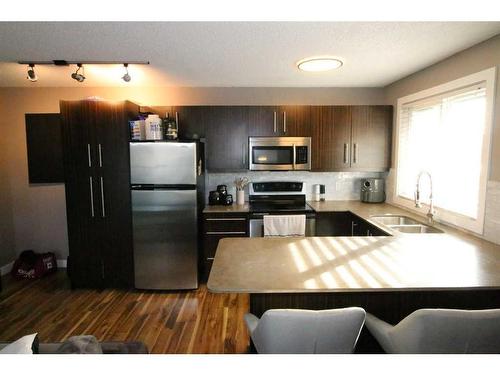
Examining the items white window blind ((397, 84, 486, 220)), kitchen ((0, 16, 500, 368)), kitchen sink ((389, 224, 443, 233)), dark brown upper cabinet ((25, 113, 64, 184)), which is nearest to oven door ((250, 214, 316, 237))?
kitchen ((0, 16, 500, 368))

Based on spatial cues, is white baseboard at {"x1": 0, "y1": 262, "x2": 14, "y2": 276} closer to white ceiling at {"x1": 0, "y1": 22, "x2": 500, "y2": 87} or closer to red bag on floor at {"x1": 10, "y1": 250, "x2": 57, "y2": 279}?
red bag on floor at {"x1": 10, "y1": 250, "x2": 57, "y2": 279}

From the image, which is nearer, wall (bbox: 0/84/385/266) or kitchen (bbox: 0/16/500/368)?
kitchen (bbox: 0/16/500/368)

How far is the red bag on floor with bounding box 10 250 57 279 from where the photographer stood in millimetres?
3291

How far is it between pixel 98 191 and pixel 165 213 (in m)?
0.75

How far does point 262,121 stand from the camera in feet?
10.7

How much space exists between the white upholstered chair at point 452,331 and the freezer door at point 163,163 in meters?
2.28

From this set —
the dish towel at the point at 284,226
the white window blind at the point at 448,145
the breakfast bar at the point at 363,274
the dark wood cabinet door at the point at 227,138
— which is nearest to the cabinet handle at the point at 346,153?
the white window blind at the point at 448,145

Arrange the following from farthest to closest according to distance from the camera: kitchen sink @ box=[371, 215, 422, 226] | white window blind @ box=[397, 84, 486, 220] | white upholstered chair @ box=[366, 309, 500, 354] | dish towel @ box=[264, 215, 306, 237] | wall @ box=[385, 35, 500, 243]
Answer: dish towel @ box=[264, 215, 306, 237], kitchen sink @ box=[371, 215, 422, 226], white window blind @ box=[397, 84, 486, 220], wall @ box=[385, 35, 500, 243], white upholstered chair @ box=[366, 309, 500, 354]

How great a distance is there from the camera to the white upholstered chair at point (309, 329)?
103 cm

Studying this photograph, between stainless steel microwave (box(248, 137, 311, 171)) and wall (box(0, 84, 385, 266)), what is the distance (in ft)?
1.94

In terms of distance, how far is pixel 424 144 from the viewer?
2.75m

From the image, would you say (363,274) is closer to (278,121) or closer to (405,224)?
(405,224)

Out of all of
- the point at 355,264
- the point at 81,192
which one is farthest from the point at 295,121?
the point at 81,192
